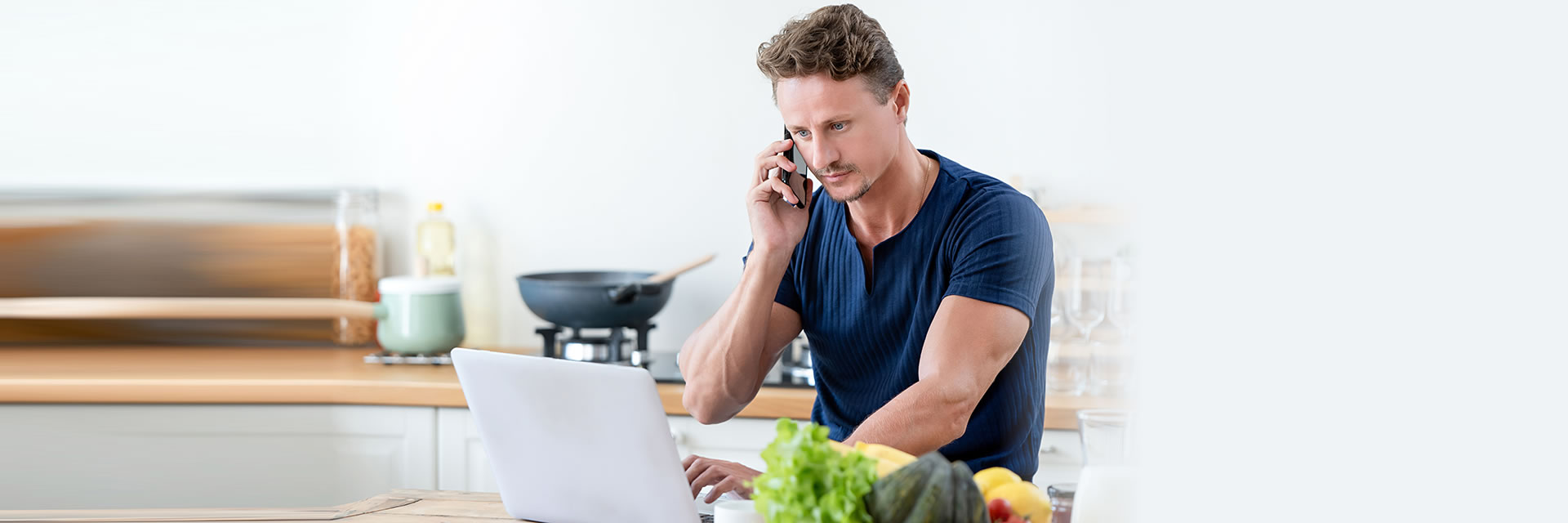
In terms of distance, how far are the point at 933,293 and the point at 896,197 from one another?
0.15m

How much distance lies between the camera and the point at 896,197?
1544mm

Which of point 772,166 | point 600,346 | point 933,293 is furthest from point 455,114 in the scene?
point 933,293

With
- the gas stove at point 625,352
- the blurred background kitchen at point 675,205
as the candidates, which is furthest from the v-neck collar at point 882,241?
the gas stove at point 625,352

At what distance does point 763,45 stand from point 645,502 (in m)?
0.76

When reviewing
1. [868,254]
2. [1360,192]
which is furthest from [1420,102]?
[868,254]

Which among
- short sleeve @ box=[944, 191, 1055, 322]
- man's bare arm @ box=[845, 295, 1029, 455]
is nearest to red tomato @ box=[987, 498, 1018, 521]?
man's bare arm @ box=[845, 295, 1029, 455]

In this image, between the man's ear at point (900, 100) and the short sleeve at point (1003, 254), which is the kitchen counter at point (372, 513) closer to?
the short sleeve at point (1003, 254)

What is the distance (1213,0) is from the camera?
399 millimetres

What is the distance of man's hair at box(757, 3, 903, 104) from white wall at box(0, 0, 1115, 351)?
1.03 m

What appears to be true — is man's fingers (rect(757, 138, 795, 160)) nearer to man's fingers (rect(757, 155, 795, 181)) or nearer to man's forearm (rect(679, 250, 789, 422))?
man's fingers (rect(757, 155, 795, 181))

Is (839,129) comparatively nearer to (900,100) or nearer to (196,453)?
(900,100)

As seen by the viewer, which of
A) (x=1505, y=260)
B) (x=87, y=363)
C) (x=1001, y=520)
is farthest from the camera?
(x=87, y=363)

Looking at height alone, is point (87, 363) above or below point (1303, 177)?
below

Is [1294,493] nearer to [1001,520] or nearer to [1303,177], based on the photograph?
[1303,177]
